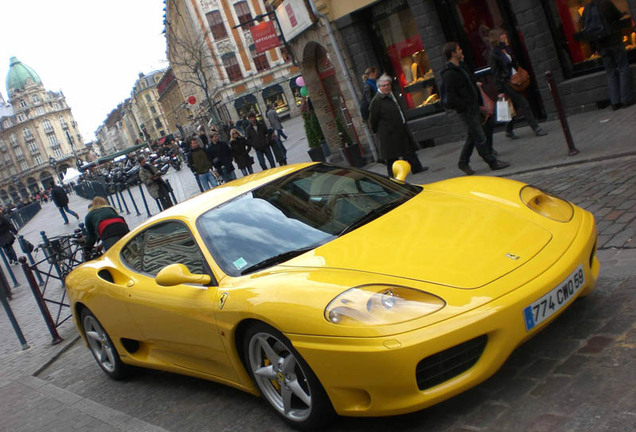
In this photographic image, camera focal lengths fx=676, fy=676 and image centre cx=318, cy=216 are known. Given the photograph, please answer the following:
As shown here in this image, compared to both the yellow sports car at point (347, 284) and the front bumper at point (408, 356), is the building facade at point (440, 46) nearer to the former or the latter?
the yellow sports car at point (347, 284)

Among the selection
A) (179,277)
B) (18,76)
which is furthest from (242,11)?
(18,76)

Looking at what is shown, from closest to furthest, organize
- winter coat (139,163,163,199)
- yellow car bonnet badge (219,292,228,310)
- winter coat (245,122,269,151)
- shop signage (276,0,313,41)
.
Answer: yellow car bonnet badge (219,292,228,310) < shop signage (276,0,313,41) < winter coat (139,163,163,199) < winter coat (245,122,269,151)

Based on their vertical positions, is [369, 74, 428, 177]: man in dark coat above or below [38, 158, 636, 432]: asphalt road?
above

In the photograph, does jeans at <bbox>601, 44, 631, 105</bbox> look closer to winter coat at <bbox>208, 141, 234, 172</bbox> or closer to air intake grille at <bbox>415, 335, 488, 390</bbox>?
air intake grille at <bbox>415, 335, 488, 390</bbox>

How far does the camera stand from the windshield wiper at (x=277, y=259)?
13.4 feet

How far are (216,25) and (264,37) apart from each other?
41.4m

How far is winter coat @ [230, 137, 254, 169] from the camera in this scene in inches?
707

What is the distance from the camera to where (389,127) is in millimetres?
10594

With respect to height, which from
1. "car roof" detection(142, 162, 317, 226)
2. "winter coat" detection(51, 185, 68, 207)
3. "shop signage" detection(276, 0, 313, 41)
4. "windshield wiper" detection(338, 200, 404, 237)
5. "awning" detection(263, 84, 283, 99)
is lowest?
"windshield wiper" detection(338, 200, 404, 237)

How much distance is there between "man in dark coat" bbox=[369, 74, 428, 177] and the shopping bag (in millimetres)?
1453

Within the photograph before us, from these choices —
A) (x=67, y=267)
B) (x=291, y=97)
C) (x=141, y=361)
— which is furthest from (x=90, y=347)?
(x=291, y=97)

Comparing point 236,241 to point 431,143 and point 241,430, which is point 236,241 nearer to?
point 241,430

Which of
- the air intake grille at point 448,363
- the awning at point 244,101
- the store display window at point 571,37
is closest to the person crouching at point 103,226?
the air intake grille at point 448,363

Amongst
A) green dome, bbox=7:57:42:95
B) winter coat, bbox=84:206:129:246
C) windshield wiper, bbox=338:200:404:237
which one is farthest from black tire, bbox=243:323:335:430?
green dome, bbox=7:57:42:95
